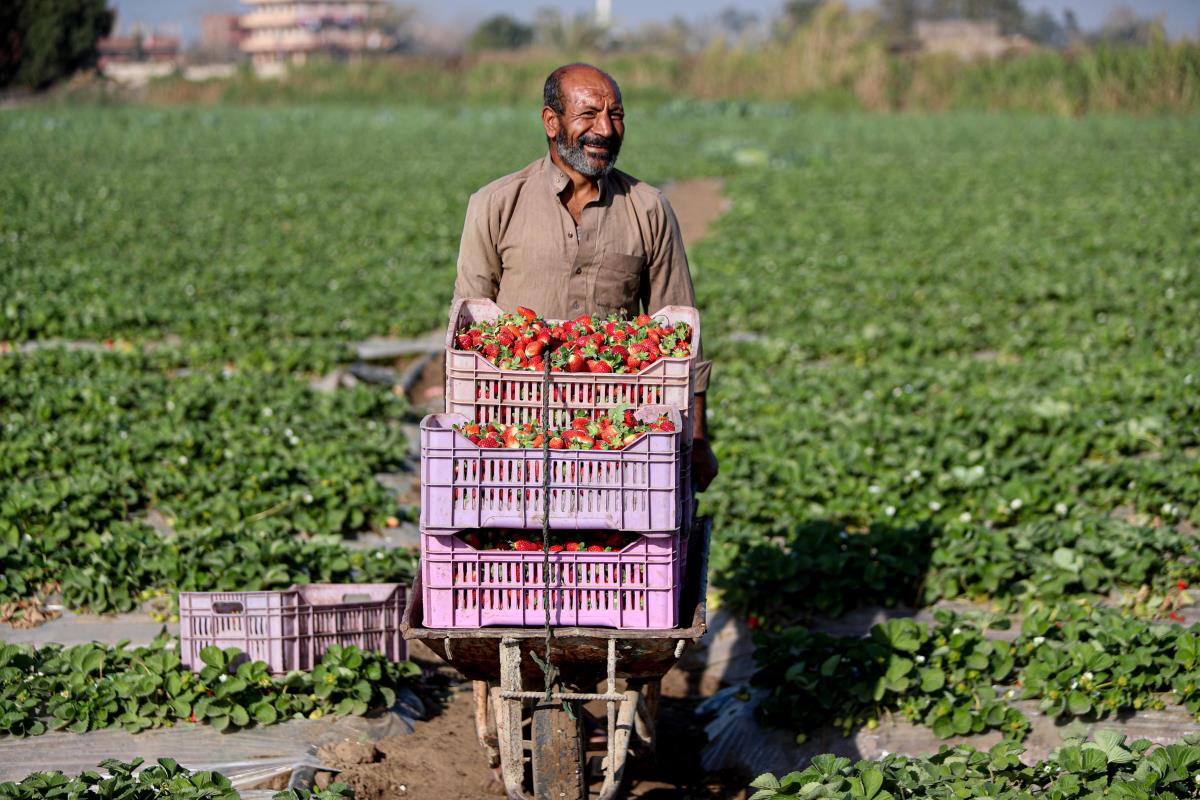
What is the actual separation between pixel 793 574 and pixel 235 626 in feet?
8.34

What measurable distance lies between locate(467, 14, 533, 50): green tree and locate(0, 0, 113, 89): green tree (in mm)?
76361

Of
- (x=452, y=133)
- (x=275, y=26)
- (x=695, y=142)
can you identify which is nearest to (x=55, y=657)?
(x=695, y=142)

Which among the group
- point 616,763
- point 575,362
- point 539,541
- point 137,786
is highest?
point 575,362

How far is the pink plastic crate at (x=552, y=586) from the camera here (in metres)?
3.67

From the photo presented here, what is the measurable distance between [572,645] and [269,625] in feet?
5.90

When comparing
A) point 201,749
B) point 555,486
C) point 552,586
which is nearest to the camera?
point 555,486

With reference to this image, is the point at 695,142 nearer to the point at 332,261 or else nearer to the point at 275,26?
the point at 332,261

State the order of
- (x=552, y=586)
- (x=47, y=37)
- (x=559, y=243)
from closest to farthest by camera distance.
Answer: (x=552, y=586) < (x=559, y=243) < (x=47, y=37)

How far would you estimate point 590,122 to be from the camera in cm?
432

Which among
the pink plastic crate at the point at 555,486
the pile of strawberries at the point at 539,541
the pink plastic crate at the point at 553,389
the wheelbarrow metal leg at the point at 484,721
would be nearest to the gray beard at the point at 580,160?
the pink plastic crate at the point at 553,389

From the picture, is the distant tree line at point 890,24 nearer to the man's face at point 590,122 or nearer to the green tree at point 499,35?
the green tree at point 499,35

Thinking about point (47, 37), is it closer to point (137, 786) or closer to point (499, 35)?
point (137, 786)

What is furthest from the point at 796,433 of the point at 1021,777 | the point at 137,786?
the point at 137,786

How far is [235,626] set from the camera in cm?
519
